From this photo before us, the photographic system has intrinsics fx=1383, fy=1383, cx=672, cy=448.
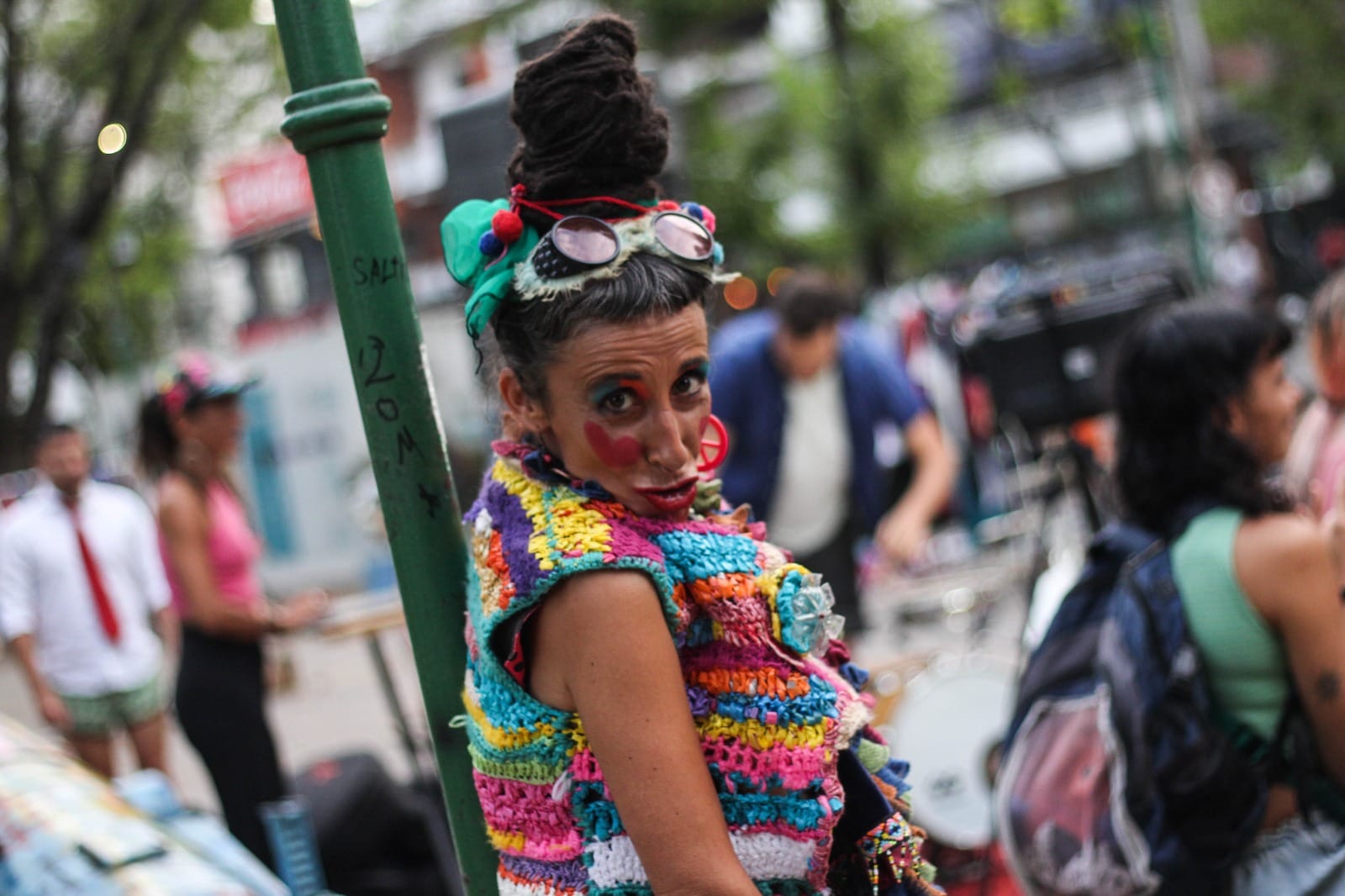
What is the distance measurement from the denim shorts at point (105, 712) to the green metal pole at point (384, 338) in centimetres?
433

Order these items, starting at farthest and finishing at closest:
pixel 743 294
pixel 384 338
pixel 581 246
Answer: pixel 743 294
pixel 384 338
pixel 581 246

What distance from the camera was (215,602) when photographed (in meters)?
4.42

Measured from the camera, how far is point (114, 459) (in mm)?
18953

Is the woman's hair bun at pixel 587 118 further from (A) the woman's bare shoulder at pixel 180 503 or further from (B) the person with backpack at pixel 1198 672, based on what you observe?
(A) the woman's bare shoulder at pixel 180 503

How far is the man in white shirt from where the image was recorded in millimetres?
5645

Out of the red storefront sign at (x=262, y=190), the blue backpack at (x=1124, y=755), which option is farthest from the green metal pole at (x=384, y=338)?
the red storefront sign at (x=262, y=190)

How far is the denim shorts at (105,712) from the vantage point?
5641 mm

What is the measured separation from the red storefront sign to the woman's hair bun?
21990mm

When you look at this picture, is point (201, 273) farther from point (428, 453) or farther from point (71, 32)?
point (428, 453)

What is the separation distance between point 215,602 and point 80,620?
158cm

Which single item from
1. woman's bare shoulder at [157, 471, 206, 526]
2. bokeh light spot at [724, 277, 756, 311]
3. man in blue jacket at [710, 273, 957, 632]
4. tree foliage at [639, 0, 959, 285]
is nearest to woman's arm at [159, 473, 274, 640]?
woman's bare shoulder at [157, 471, 206, 526]

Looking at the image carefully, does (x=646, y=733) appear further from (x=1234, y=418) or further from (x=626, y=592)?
(x=1234, y=418)

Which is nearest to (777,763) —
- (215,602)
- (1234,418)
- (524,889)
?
(524,889)

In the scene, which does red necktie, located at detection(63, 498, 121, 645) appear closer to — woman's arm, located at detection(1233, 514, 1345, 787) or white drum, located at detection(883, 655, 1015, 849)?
white drum, located at detection(883, 655, 1015, 849)
